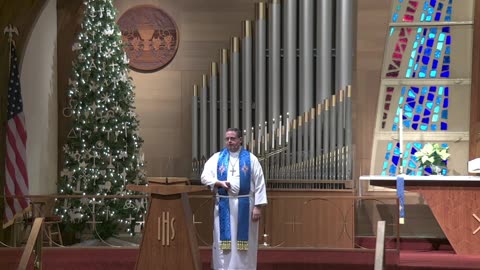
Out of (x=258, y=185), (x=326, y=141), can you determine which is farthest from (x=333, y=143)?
(x=258, y=185)

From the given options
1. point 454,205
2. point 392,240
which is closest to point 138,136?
point 392,240

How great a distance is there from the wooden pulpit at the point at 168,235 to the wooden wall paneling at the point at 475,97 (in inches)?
209

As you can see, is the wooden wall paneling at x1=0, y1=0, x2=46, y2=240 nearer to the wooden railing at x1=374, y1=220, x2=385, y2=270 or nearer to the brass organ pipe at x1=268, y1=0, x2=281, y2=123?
the brass organ pipe at x1=268, y1=0, x2=281, y2=123

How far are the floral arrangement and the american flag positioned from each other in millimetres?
5141

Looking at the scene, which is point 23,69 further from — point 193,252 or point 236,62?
point 193,252

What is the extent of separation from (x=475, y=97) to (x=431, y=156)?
1376 mm

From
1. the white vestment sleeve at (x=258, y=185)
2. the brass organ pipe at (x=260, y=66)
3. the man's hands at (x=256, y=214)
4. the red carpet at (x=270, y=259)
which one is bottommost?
the red carpet at (x=270, y=259)

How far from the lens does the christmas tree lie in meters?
10.9

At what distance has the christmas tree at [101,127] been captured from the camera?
35.8 feet

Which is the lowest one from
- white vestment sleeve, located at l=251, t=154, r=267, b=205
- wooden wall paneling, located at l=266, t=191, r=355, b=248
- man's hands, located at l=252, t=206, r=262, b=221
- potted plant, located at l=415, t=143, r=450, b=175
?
wooden wall paneling, located at l=266, t=191, r=355, b=248

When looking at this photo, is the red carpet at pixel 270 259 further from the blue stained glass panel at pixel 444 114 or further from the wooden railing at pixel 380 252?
the wooden railing at pixel 380 252

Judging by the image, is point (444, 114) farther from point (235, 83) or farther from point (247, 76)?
point (235, 83)

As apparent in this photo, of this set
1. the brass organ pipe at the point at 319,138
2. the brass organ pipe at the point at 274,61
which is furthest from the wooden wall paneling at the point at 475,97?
the brass organ pipe at the point at 274,61

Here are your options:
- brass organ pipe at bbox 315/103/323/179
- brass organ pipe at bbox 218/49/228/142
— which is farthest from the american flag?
brass organ pipe at bbox 315/103/323/179
